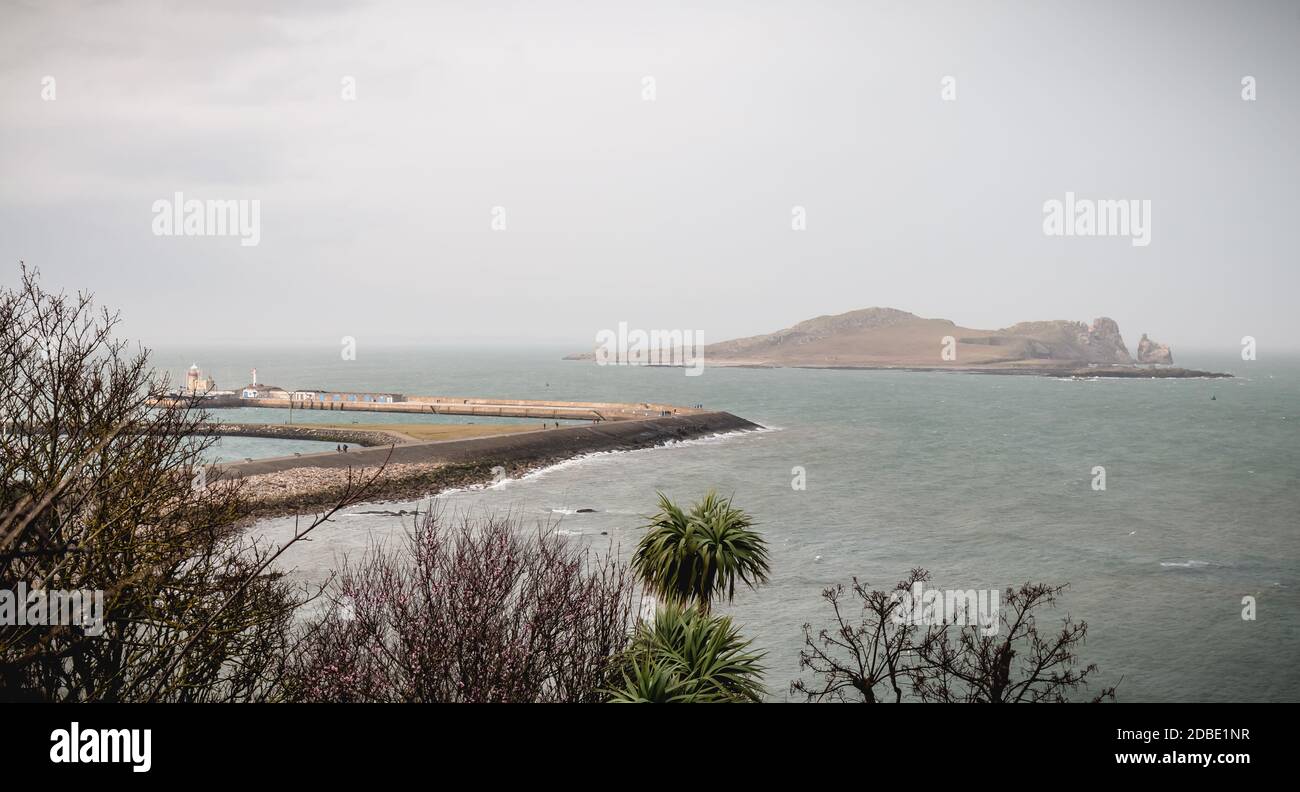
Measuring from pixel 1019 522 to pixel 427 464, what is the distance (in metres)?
43.8

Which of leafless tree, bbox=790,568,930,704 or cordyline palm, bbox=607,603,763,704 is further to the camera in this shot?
leafless tree, bbox=790,568,930,704

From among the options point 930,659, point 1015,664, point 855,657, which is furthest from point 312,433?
point 930,659

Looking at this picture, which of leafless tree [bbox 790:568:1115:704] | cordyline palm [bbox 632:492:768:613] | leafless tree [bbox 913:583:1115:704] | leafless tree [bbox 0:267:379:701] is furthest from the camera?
leafless tree [bbox 790:568:1115:704]

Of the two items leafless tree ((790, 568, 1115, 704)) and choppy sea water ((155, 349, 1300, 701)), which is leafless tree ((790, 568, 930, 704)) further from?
choppy sea water ((155, 349, 1300, 701))

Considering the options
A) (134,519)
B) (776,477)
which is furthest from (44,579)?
(776,477)

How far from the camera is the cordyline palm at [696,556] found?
19844mm

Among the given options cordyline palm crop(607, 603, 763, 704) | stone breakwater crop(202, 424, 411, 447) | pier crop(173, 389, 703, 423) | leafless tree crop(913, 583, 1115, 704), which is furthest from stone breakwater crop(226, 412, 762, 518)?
cordyline palm crop(607, 603, 763, 704)

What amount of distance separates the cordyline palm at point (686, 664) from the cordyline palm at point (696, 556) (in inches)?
171

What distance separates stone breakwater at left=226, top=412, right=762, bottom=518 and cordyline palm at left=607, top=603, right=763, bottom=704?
25.7m

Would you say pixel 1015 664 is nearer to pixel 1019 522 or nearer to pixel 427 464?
pixel 1019 522

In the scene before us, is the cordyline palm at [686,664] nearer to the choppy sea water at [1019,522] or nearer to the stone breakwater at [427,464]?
the choppy sea water at [1019,522]

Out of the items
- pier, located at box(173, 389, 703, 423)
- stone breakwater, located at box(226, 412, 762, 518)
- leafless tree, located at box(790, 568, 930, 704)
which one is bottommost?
leafless tree, located at box(790, 568, 930, 704)

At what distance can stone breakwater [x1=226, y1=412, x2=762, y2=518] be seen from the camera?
5328 centimetres

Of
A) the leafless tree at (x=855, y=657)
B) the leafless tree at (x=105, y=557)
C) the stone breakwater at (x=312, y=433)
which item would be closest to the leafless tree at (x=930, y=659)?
the leafless tree at (x=855, y=657)
